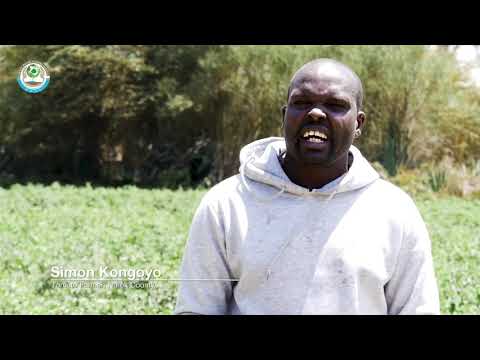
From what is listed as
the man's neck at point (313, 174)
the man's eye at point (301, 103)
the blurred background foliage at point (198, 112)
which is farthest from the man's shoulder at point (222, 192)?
the blurred background foliage at point (198, 112)

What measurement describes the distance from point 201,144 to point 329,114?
14.0 meters

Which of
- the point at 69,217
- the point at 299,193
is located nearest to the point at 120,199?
the point at 69,217

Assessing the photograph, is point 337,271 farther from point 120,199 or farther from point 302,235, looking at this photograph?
point 120,199

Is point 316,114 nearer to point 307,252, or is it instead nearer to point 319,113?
point 319,113

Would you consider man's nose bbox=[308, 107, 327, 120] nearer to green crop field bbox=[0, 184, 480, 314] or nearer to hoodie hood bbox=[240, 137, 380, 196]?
hoodie hood bbox=[240, 137, 380, 196]

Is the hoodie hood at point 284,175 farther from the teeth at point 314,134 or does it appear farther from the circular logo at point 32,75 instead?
the circular logo at point 32,75

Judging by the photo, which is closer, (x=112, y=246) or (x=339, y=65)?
(x=339, y=65)

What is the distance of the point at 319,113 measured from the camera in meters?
1.56

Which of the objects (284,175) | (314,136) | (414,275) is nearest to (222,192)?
(284,175)

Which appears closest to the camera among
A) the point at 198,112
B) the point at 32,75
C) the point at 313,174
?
the point at 313,174

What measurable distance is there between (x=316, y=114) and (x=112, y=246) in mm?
4674

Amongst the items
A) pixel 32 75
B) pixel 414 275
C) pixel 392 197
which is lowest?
pixel 414 275

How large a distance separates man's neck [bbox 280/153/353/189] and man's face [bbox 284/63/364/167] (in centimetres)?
6

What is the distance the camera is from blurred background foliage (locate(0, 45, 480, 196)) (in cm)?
1352
